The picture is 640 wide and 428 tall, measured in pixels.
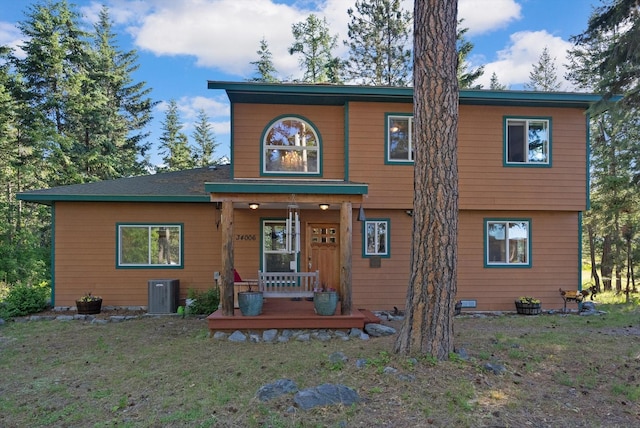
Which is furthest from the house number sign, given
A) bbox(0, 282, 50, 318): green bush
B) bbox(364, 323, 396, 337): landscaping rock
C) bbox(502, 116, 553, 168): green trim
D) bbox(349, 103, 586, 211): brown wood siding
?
bbox(502, 116, 553, 168): green trim

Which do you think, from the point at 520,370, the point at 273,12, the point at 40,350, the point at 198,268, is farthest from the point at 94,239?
the point at 273,12

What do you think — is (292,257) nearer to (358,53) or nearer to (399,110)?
(399,110)

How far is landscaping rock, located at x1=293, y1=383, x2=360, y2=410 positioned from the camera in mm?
3918

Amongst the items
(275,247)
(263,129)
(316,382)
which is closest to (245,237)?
(275,247)

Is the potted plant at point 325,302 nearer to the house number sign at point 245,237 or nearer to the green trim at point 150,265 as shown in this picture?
the house number sign at point 245,237

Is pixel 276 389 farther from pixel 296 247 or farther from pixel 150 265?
pixel 150 265

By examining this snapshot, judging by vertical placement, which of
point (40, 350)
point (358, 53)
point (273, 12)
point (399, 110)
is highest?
point (273, 12)

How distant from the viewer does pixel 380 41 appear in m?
21.0

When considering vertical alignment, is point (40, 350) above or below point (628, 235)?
below

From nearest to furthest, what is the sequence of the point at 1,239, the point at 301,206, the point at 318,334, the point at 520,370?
the point at 520,370, the point at 318,334, the point at 301,206, the point at 1,239

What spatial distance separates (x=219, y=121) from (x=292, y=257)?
80.3ft

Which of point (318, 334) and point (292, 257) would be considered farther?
point (292, 257)

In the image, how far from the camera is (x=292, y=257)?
33.1 ft

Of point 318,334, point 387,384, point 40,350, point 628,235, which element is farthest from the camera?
point 628,235
